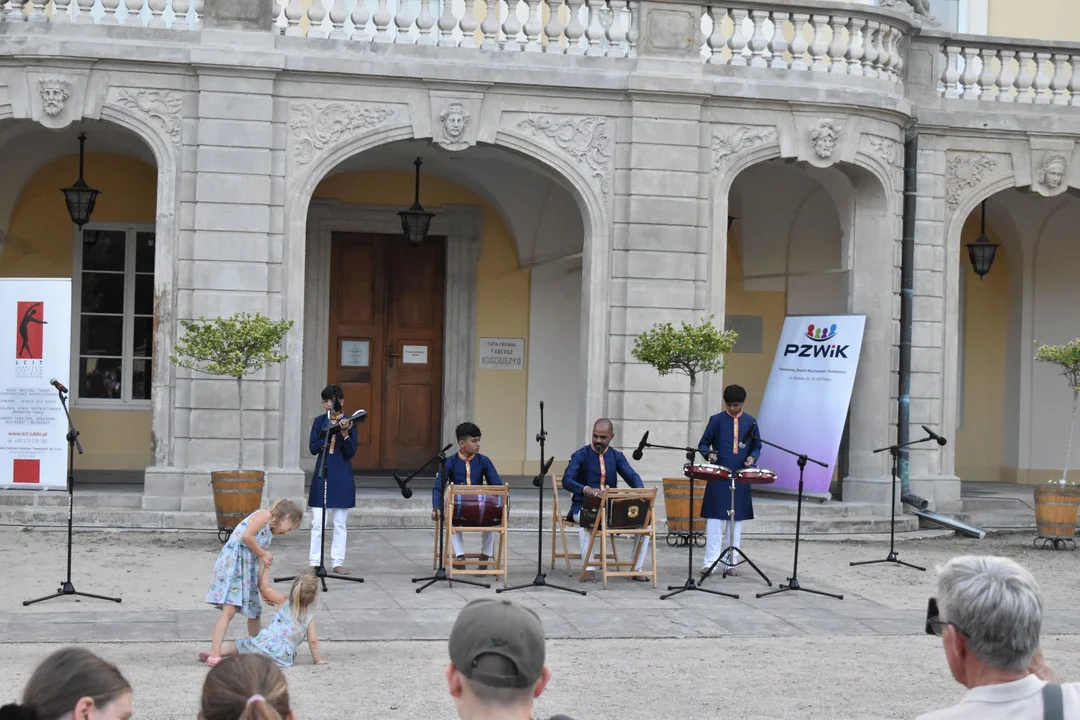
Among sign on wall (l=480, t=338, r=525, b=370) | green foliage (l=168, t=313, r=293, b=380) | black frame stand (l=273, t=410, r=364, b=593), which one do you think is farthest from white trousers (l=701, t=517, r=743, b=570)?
sign on wall (l=480, t=338, r=525, b=370)

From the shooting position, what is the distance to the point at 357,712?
7355 millimetres

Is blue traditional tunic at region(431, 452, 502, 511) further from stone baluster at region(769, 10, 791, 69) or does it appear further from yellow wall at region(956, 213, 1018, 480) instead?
yellow wall at region(956, 213, 1018, 480)

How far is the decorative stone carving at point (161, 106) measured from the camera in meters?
14.1

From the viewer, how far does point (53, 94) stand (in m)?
13.9

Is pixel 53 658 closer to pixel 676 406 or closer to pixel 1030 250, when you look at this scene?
pixel 676 406

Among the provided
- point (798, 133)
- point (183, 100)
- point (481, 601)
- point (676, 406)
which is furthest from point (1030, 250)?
point (481, 601)

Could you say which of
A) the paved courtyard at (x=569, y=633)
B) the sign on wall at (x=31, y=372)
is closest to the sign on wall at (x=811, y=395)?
the paved courtyard at (x=569, y=633)

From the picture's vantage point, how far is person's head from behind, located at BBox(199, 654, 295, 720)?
11.1 ft

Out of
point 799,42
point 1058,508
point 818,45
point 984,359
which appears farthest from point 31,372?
point 984,359

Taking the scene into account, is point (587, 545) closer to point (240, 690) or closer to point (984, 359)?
point (240, 690)

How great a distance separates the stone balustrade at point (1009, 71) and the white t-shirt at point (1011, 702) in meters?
14.0

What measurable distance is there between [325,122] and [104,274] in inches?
159

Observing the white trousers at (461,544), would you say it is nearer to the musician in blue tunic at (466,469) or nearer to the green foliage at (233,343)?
the musician in blue tunic at (466,469)

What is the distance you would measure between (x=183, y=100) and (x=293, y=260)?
1790mm
